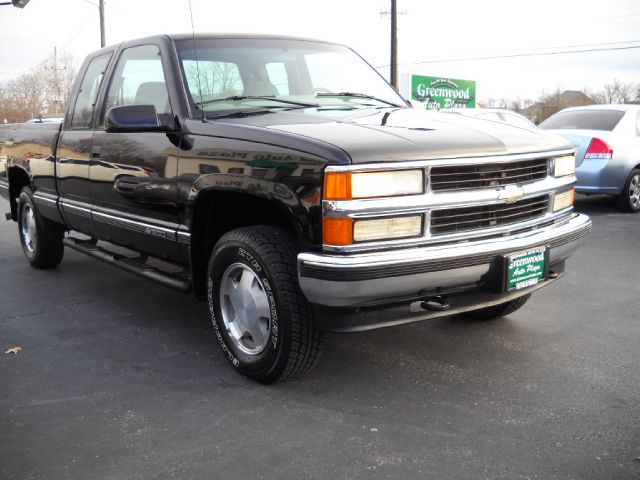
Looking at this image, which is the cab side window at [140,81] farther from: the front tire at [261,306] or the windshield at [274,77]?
the front tire at [261,306]

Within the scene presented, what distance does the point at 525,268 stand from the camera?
3445 millimetres

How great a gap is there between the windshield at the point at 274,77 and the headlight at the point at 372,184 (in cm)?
118

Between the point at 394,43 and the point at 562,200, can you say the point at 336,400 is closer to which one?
the point at 562,200

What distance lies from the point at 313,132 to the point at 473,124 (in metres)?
0.98

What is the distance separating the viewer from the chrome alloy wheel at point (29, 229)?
21.0ft

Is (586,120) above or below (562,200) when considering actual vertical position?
above

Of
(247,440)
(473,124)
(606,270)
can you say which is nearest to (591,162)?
(606,270)

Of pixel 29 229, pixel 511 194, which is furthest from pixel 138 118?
pixel 29 229

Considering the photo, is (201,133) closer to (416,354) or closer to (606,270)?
(416,354)

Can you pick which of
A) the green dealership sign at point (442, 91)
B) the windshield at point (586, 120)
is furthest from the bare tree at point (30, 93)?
the windshield at point (586, 120)

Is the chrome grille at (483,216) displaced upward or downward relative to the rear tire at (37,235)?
upward

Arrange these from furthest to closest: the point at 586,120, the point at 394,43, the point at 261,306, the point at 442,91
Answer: the point at 442,91 → the point at 394,43 → the point at 586,120 → the point at 261,306

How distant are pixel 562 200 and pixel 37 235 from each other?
4.55m

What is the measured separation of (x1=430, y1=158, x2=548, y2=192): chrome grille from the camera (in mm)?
3205
